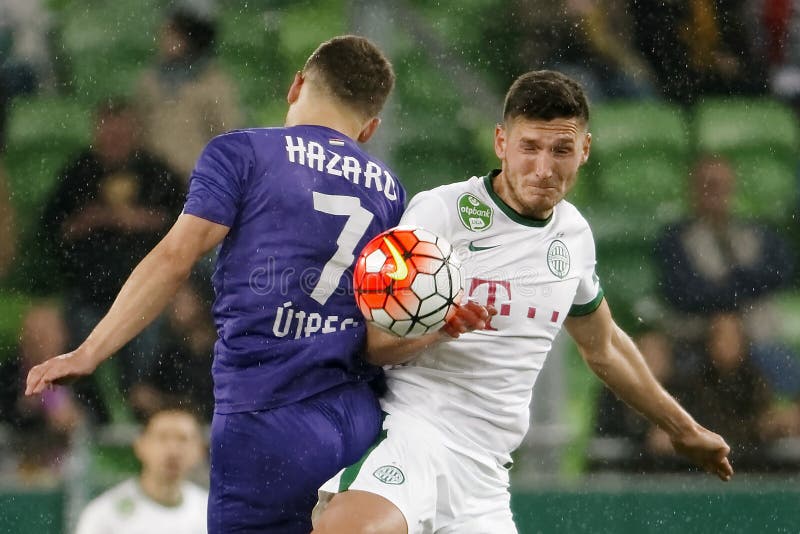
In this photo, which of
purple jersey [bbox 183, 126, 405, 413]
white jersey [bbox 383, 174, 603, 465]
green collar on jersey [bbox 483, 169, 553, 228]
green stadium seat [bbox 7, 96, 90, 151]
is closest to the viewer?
purple jersey [bbox 183, 126, 405, 413]

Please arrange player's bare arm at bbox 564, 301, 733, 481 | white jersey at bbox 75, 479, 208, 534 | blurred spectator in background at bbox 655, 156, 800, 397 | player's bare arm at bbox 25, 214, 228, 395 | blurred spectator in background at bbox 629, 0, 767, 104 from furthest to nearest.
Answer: blurred spectator in background at bbox 629, 0, 767, 104 → blurred spectator in background at bbox 655, 156, 800, 397 → white jersey at bbox 75, 479, 208, 534 → player's bare arm at bbox 564, 301, 733, 481 → player's bare arm at bbox 25, 214, 228, 395

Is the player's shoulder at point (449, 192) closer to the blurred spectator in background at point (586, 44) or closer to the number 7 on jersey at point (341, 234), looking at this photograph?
the number 7 on jersey at point (341, 234)

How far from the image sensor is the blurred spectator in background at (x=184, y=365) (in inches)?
256

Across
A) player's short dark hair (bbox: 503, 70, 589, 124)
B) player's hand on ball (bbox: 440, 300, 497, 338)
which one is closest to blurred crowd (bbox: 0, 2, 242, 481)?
player's short dark hair (bbox: 503, 70, 589, 124)

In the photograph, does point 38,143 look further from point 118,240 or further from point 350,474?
point 350,474

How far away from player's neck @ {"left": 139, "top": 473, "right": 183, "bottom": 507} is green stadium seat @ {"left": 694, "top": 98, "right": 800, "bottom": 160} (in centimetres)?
365

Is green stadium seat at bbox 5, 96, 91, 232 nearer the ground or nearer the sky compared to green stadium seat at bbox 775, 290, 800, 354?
nearer the sky

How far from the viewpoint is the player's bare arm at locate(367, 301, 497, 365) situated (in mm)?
3102

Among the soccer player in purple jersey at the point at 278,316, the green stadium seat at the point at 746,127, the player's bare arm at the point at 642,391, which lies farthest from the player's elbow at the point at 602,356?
the green stadium seat at the point at 746,127

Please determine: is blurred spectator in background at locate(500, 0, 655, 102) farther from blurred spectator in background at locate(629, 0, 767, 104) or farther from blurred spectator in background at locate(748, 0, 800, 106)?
blurred spectator in background at locate(748, 0, 800, 106)

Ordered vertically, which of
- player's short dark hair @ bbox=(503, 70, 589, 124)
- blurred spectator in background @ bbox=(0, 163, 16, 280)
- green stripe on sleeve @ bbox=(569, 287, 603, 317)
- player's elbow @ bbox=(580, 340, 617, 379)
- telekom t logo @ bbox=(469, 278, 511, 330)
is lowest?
blurred spectator in background @ bbox=(0, 163, 16, 280)

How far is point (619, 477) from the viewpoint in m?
6.16

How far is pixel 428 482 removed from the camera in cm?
335

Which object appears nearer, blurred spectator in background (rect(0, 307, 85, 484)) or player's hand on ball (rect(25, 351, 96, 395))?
player's hand on ball (rect(25, 351, 96, 395))
